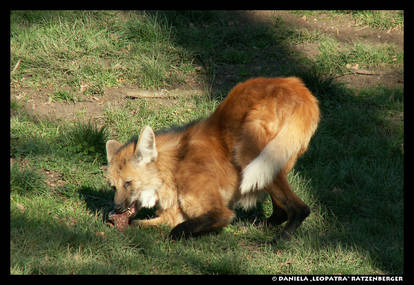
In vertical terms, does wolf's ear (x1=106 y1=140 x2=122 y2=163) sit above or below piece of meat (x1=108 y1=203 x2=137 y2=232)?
above

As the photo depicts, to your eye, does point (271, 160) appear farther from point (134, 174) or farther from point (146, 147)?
point (134, 174)

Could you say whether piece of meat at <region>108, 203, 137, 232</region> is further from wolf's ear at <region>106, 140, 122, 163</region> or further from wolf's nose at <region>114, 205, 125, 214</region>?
wolf's ear at <region>106, 140, 122, 163</region>

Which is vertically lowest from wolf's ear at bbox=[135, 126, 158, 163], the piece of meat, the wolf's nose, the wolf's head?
the piece of meat

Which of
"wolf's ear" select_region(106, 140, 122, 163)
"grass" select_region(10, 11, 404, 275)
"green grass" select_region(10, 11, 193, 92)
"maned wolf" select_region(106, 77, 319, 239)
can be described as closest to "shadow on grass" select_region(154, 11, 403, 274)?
"grass" select_region(10, 11, 404, 275)

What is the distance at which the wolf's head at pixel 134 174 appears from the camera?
4.50 m

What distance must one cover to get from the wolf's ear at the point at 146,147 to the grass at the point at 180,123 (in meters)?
0.62

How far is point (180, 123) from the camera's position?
6094 millimetres

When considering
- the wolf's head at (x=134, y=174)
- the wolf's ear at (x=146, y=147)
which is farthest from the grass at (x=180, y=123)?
the wolf's ear at (x=146, y=147)

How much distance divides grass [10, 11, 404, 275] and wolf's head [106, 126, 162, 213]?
294mm

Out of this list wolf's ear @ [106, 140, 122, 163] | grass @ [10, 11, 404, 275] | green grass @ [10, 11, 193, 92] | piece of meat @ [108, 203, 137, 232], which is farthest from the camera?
green grass @ [10, 11, 193, 92]

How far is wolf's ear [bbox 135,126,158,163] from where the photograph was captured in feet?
14.6

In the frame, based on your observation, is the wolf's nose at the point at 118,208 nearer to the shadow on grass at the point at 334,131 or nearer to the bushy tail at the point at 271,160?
the bushy tail at the point at 271,160

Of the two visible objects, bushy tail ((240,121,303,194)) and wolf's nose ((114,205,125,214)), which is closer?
bushy tail ((240,121,303,194))
